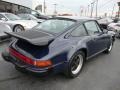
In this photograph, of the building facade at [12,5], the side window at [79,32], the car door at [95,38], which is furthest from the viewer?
the building facade at [12,5]

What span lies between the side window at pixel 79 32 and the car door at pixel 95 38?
19 cm

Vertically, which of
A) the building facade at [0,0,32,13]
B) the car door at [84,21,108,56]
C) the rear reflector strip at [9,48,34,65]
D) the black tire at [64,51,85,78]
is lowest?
the black tire at [64,51,85,78]

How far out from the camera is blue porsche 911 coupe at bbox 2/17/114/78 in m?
2.65

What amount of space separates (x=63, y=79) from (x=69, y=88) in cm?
38

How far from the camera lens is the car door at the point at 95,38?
3.82 m

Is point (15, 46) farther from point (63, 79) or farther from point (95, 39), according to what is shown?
point (95, 39)

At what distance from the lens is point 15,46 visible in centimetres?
311

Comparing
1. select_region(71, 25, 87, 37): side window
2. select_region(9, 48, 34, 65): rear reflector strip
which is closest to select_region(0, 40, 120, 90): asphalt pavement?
select_region(9, 48, 34, 65): rear reflector strip

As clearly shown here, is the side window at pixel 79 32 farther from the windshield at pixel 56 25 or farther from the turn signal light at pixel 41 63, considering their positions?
the turn signal light at pixel 41 63

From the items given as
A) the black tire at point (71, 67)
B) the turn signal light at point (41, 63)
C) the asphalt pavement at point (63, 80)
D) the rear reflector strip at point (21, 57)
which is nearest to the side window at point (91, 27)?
the black tire at point (71, 67)

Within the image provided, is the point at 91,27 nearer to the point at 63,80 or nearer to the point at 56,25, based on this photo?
the point at 56,25

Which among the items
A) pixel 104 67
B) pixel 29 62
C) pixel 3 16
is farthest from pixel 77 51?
pixel 3 16

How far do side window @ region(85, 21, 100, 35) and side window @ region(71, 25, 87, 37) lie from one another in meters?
0.21

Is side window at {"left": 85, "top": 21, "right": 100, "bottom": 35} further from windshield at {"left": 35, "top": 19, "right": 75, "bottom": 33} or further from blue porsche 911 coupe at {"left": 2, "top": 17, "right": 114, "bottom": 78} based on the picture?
windshield at {"left": 35, "top": 19, "right": 75, "bottom": 33}
